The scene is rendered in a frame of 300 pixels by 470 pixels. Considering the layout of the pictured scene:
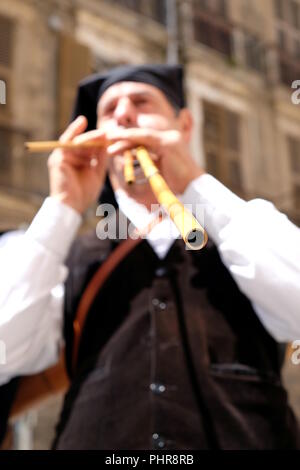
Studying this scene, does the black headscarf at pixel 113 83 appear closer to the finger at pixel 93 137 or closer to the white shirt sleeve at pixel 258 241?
the finger at pixel 93 137

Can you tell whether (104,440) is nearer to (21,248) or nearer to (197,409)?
(197,409)

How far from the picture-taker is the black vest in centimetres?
109

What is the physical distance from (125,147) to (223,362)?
425 millimetres

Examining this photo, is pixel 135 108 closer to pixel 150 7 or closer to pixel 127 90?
pixel 127 90

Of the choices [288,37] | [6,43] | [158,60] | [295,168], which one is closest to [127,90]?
[295,168]

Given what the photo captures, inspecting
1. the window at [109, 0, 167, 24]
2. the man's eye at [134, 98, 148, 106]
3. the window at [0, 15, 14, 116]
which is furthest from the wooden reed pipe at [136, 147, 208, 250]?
the window at [109, 0, 167, 24]

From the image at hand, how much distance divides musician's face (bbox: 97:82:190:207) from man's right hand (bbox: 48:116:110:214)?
41 mm

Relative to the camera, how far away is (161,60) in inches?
251

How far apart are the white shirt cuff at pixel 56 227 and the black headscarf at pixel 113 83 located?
128 mm

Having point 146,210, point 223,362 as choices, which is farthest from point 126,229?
point 223,362

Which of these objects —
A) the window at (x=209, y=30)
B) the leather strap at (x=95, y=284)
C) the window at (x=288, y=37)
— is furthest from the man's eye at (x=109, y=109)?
the window at (x=209, y=30)

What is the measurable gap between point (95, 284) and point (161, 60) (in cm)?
540

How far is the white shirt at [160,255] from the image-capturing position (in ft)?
3.28

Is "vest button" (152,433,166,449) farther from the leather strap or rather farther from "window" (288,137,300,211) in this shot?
"window" (288,137,300,211)
